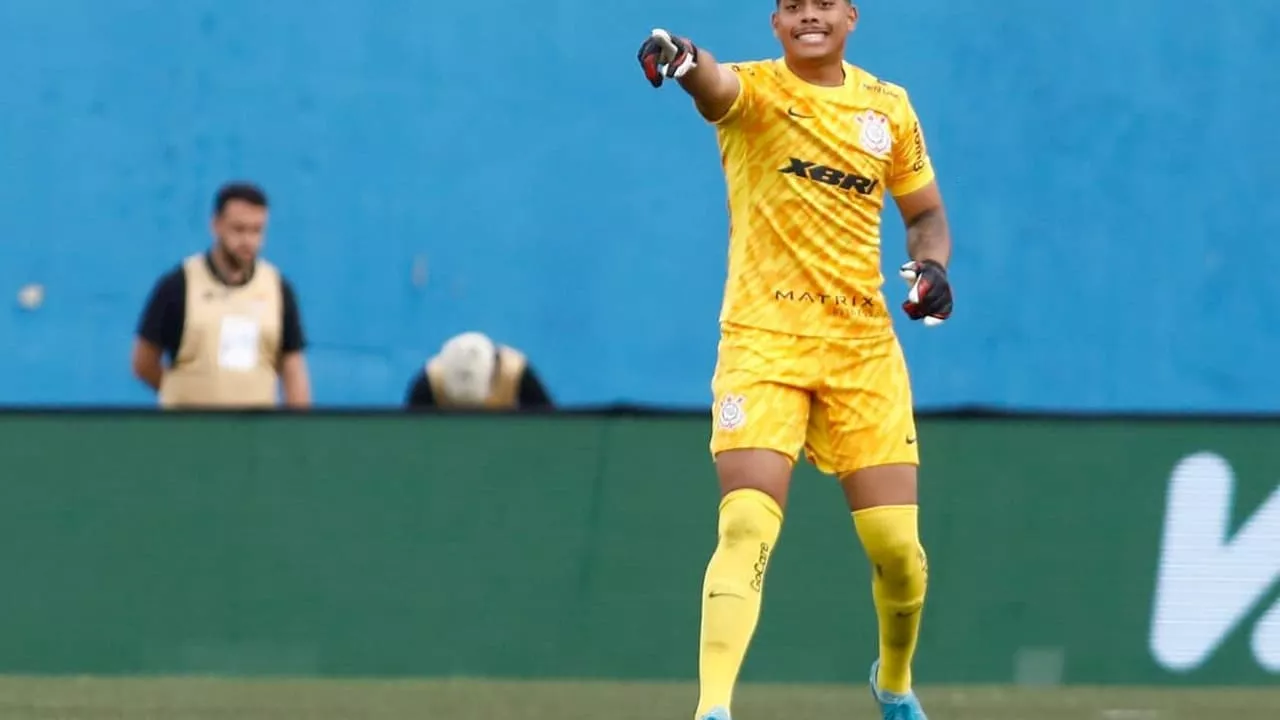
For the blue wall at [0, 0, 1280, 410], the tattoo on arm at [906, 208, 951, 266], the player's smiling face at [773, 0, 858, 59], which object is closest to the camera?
the player's smiling face at [773, 0, 858, 59]

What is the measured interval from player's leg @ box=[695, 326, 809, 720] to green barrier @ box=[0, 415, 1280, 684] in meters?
2.04

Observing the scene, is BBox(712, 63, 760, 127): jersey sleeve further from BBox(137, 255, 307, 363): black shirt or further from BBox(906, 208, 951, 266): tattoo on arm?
BBox(137, 255, 307, 363): black shirt

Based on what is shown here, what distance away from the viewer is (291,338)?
1002cm

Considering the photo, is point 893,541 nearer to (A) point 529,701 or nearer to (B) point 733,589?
(B) point 733,589

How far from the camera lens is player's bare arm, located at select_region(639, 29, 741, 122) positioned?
6438 millimetres

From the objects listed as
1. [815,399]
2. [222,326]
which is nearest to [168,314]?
[222,326]

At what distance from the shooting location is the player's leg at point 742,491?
6.73 metres

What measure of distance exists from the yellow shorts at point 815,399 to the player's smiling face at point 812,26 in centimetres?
81

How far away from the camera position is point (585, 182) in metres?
12.8

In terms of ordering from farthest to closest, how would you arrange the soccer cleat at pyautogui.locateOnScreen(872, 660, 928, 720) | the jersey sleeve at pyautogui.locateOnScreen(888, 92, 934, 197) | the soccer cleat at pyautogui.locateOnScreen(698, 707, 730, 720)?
the soccer cleat at pyautogui.locateOnScreen(872, 660, 928, 720) → the jersey sleeve at pyautogui.locateOnScreen(888, 92, 934, 197) → the soccer cleat at pyautogui.locateOnScreen(698, 707, 730, 720)

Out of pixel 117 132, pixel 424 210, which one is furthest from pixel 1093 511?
pixel 117 132

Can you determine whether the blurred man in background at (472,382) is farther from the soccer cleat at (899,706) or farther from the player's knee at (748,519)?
the player's knee at (748,519)

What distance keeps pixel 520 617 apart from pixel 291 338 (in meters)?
1.71

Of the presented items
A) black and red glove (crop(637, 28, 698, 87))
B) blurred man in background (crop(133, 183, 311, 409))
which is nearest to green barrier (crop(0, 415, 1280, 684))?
blurred man in background (crop(133, 183, 311, 409))
